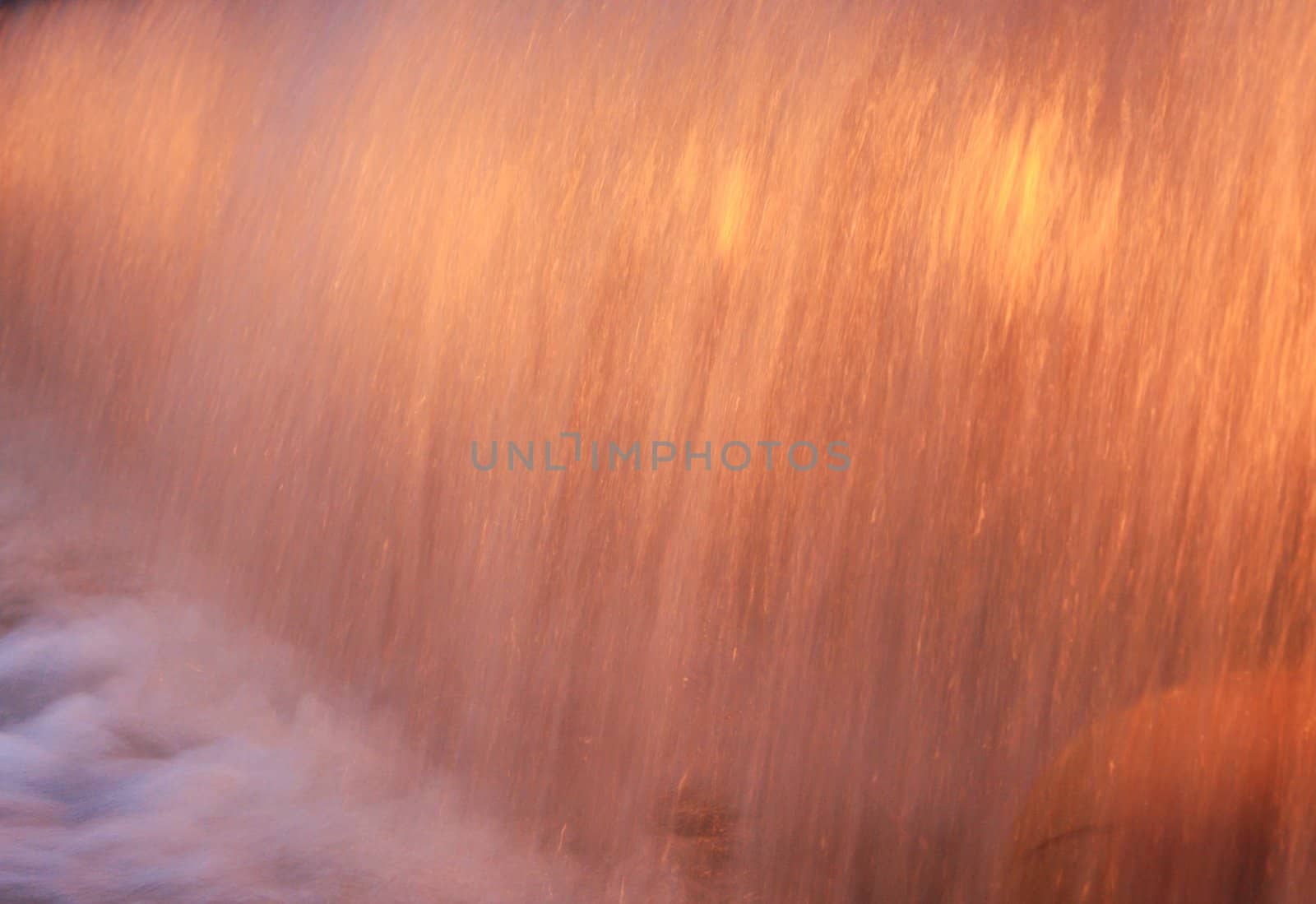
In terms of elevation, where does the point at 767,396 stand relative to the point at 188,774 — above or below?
above

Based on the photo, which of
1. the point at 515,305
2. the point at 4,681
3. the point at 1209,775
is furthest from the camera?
the point at 4,681

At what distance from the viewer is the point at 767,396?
1.94 metres

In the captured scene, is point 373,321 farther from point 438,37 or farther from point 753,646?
point 753,646

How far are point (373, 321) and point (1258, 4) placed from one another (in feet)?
5.40

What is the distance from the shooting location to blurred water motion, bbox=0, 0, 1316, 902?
5.08 ft

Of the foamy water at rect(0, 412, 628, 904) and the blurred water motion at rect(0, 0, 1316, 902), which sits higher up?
the blurred water motion at rect(0, 0, 1316, 902)

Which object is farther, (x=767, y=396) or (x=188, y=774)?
(x=188, y=774)

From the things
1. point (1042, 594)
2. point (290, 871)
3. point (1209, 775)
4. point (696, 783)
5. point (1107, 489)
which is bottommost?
point (290, 871)

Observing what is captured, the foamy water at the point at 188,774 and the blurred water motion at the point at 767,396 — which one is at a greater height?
the blurred water motion at the point at 767,396

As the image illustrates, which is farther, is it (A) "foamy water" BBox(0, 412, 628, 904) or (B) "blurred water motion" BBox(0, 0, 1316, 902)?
(A) "foamy water" BBox(0, 412, 628, 904)

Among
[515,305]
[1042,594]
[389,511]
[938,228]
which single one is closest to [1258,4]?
[938,228]

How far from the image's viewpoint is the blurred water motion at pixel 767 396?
5.08ft

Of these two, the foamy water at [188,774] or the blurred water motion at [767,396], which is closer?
the blurred water motion at [767,396]

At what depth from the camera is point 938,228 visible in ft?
5.91
